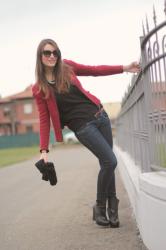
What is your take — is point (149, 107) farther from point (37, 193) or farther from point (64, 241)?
point (37, 193)

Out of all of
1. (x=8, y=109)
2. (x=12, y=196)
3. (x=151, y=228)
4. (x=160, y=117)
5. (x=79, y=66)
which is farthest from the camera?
(x=8, y=109)

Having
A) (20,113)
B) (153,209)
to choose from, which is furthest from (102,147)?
(20,113)

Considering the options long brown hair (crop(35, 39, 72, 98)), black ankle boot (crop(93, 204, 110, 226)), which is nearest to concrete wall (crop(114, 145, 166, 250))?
black ankle boot (crop(93, 204, 110, 226))

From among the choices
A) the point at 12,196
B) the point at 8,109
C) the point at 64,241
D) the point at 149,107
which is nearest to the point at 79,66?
the point at 149,107

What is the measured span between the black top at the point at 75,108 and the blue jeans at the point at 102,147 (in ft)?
0.23

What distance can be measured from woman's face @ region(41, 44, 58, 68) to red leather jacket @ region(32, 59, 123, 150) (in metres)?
0.25

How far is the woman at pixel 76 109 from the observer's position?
6160 millimetres

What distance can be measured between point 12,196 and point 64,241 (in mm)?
5112

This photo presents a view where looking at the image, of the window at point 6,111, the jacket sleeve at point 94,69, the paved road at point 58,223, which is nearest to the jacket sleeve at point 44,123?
the jacket sleeve at point 94,69

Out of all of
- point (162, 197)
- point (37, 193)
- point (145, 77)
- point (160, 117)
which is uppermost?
point (145, 77)

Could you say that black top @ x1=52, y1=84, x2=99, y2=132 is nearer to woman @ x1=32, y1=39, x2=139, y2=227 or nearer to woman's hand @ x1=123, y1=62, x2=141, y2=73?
woman @ x1=32, y1=39, x2=139, y2=227

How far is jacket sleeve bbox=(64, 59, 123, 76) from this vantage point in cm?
636

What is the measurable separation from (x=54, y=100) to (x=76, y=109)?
10.5 inches

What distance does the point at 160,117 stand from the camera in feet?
17.6
